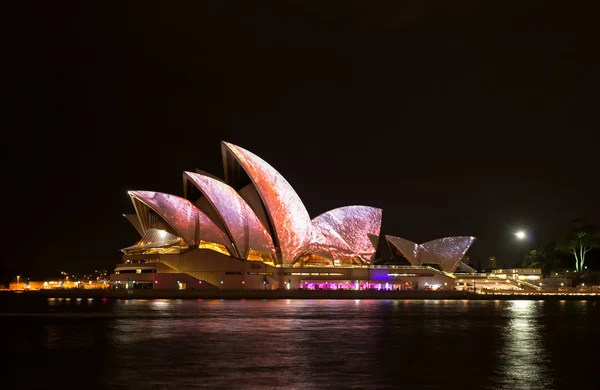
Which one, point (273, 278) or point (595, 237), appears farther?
point (595, 237)

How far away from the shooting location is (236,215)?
211ft

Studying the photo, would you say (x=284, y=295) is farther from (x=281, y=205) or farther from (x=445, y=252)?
(x=445, y=252)

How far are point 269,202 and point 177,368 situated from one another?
1818 inches

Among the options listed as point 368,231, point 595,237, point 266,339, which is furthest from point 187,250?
point 595,237

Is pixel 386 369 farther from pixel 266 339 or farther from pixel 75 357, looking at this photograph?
pixel 75 357

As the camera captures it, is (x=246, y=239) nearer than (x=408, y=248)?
Yes

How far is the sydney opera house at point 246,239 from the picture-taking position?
6350cm

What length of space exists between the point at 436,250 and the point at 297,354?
60.3 m

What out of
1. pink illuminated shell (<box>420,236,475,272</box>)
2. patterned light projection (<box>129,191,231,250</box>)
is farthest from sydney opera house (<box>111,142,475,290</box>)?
pink illuminated shell (<box>420,236,475,272</box>)

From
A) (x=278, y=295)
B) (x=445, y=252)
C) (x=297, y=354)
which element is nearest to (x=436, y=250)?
(x=445, y=252)

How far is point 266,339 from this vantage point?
23.7m

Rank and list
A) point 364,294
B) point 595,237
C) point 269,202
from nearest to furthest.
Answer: point 269,202 < point 364,294 < point 595,237

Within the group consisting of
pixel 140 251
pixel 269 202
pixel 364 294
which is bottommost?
pixel 364 294

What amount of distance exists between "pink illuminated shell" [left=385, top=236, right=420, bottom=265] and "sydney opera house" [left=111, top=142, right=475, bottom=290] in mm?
2114
